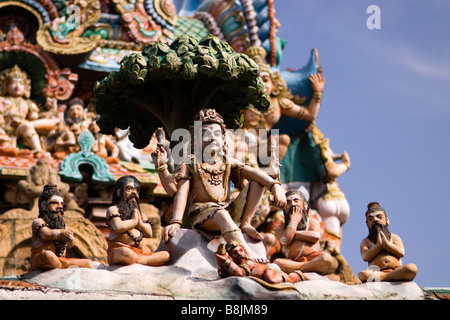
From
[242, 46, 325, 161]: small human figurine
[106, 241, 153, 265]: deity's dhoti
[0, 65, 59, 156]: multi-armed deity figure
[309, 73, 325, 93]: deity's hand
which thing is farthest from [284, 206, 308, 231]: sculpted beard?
[309, 73, 325, 93]: deity's hand

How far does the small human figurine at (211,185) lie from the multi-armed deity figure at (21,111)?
725 centimetres

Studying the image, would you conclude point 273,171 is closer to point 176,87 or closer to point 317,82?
point 176,87

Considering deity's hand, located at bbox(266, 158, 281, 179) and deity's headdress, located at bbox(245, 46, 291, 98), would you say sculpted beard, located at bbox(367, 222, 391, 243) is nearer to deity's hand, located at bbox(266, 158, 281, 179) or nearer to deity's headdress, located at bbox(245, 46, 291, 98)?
deity's hand, located at bbox(266, 158, 281, 179)

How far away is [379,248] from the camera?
10.7 meters

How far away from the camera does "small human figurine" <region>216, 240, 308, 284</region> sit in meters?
9.56

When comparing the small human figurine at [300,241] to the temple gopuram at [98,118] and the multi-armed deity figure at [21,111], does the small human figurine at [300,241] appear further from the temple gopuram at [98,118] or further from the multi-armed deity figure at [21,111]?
the multi-armed deity figure at [21,111]

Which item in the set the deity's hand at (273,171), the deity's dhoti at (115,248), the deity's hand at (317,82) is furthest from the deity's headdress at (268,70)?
the deity's dhoti at (115,248)

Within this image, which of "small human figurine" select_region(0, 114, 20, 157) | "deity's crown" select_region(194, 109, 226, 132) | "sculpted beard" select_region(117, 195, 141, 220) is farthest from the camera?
"small human figurine" select_region(0, 114, 20, 157)

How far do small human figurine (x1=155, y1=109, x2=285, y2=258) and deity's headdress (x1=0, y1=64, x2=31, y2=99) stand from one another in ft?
27.7

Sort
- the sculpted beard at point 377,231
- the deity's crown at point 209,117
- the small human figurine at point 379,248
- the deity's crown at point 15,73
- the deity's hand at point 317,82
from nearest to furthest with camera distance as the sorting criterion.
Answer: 1. the small human figurine at point 379,248
2. the sculpted beard at point 377,231
3. the deity's crown at point 209,117
4. the deity's crown at point 15,73
5. the deity's hand at point 317,82

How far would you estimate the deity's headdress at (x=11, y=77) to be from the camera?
18.7m

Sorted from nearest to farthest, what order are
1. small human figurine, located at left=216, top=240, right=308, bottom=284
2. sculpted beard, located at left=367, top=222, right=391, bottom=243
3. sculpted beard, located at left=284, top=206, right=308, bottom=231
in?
1. small human figurine, located at left=216, top=240, right=308, bottom=284
2. sculpted beard, located at left=367, top=222, right=391, bottom=243
3. sculpted beard, located at left=284, top=206, right=308, bottom=231

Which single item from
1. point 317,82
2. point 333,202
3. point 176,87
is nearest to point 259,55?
point 317,82
